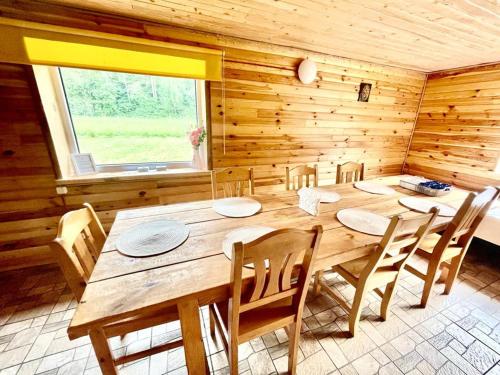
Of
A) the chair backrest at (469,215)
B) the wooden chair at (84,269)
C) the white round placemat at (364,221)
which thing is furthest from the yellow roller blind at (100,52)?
the chair backrest at (469,215)

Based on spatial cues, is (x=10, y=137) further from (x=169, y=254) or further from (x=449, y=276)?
(x=449, y=276)

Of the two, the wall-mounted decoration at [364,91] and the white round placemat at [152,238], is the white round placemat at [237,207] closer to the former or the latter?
the white round placemat at [152,238]

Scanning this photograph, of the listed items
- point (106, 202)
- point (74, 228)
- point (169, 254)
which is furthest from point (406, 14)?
point (106, 202)

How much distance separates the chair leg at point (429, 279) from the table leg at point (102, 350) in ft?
7.00

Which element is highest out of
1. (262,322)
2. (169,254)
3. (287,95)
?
(287,95)

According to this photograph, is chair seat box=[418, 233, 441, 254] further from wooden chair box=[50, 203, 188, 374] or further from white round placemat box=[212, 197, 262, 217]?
wooden chair box=[50, 203, 188, 374]

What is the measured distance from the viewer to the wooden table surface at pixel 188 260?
770 mm

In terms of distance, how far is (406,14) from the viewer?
1.55 meters

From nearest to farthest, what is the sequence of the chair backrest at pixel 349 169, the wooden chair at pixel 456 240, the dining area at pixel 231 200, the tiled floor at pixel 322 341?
the dining area at pixel 231 200 < the tiled floor at pixel 322 341 < the wooden chair at pixel 456 240 < the chair backrest at pixel 349 169

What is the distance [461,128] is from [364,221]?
290 cm

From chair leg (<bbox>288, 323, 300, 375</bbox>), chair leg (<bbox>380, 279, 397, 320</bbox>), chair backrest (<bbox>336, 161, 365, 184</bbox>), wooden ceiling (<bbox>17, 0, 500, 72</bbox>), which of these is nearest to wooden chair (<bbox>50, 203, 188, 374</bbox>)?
chair leg (<bbox>288, 323, 300, 375</bbox>)

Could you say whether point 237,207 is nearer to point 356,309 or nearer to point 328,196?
point 328,196

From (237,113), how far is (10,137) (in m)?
2.00

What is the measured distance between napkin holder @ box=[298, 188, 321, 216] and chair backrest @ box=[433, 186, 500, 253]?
36.2 inches
